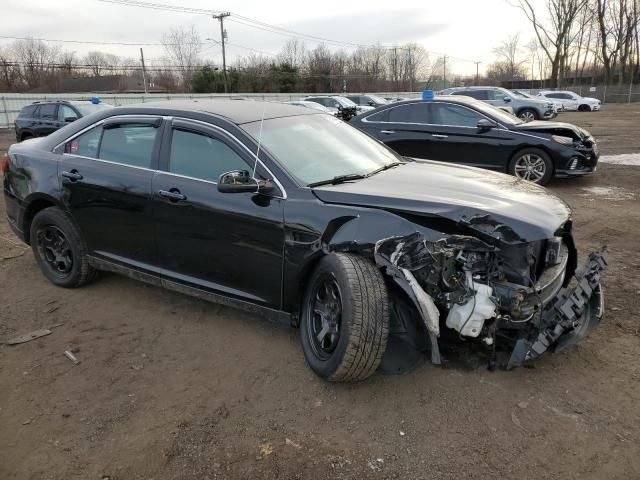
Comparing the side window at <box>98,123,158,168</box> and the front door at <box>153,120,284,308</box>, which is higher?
the side window at <box>98,123,158,168</box>

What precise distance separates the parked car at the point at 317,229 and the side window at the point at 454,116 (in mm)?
4884

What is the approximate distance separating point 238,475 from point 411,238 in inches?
61.3

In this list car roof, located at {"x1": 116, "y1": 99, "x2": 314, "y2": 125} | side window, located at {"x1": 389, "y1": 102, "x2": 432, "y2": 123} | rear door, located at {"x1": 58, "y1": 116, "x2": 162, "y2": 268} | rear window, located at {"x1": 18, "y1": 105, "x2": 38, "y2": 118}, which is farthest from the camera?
rear window, located at {"x1": 18, "y1": 105, "x2": 38, "y2": 118}

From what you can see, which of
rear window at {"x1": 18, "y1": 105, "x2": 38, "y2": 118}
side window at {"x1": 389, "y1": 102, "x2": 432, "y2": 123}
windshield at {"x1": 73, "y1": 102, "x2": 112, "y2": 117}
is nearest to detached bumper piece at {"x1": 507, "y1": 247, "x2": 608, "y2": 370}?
side window at {"x1": 389, "y1": 102, "x2": 432, "y2": 123}

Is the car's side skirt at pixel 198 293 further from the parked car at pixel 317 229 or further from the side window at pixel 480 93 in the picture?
the side window at pixel 480 93

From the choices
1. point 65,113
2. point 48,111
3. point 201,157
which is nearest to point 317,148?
point 201,157

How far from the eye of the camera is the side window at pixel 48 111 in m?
14.2

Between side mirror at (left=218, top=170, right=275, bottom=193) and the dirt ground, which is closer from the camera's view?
the dirt ground

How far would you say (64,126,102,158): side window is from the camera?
14.4 ft

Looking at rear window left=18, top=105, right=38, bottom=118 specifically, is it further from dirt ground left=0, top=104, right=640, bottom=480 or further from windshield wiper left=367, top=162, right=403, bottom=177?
windshield wiper left=367, top=162, right=403, bottom=177

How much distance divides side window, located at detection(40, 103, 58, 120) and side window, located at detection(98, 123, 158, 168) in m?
11.5

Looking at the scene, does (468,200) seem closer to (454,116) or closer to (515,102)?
(454,116)

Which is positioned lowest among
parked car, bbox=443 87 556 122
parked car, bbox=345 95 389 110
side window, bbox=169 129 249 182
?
side window, bbox=169 129 249 182

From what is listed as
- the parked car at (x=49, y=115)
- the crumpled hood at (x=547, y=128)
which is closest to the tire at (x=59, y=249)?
the crumpled hood at (x=547, y=128)
